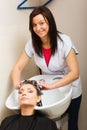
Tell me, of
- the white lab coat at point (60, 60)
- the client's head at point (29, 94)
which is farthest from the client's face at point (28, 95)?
the white lab coat at point (60, 60)

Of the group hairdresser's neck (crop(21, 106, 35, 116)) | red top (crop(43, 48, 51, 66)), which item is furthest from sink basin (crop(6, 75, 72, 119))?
red top (crop(43, 48, 51, 66))

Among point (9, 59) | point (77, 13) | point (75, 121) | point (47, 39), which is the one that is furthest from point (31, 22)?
point (75, 121)

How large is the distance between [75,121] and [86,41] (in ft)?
2.24

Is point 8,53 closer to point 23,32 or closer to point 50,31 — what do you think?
point 23,32

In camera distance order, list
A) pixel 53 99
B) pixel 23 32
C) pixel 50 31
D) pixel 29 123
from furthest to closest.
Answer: pixel 23 32, pixel 53 99, pixel 50 31, pixel 29 123

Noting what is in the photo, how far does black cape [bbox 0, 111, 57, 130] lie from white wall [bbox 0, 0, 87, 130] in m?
0.31

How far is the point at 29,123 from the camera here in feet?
4.69

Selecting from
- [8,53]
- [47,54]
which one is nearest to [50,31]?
[47,54]

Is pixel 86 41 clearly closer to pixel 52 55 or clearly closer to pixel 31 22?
pixel 52 55

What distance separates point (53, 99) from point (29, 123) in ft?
1.09

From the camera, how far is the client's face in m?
1.44

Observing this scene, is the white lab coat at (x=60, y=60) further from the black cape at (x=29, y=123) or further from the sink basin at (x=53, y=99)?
the black cape at (x=29, y=123)

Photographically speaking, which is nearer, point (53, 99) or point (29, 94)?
point (29, 94)

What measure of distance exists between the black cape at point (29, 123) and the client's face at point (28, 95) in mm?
92
